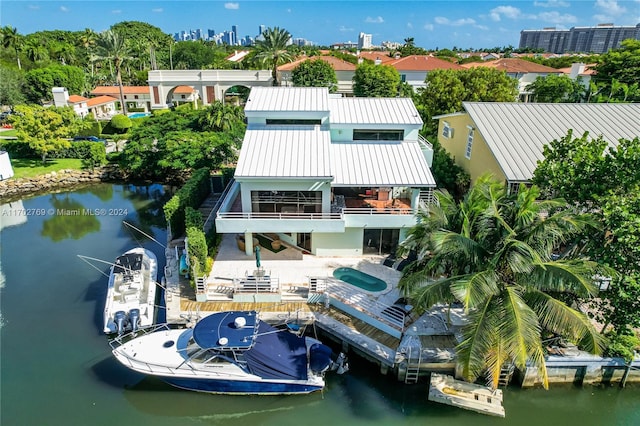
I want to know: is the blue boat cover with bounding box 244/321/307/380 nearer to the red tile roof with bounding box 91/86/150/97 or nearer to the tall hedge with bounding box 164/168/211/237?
the tall hedge with bounding box 164/168/211/237

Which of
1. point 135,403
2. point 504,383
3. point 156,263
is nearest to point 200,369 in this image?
point 135,403

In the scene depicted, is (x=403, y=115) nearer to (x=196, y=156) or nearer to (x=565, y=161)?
(x=565, y=161)

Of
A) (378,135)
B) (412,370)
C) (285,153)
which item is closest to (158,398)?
(412,370)

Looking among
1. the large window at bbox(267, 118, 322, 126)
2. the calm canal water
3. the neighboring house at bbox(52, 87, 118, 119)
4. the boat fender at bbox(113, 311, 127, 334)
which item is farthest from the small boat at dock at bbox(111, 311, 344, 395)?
the neighboring house at bbox(52, 87, 118, 119)

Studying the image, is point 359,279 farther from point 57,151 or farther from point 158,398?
point 57,151

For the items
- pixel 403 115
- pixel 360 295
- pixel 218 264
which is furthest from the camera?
pixel 403 115

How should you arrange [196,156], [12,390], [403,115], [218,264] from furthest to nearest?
[196,156] < [403,115] < [218,264] < [12,390]

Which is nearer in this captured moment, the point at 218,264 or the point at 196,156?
the point at 218,264
